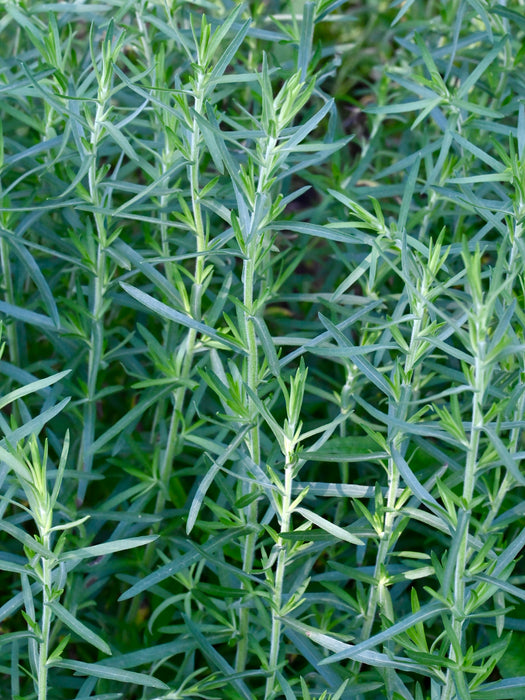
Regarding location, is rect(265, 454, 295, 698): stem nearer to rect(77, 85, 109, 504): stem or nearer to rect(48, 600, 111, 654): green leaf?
rect(48, 600, 111, 654): green leaf

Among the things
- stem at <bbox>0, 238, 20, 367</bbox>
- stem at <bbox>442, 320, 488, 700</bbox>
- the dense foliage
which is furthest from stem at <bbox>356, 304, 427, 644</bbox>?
stem at <bbox>0, 238, 20, 367</bbox>

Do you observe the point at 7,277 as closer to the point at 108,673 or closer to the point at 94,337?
the point at 94,337

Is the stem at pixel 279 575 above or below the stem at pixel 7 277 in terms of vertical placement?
below

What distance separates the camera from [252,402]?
1.28 meters

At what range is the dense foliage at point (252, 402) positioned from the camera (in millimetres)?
1176

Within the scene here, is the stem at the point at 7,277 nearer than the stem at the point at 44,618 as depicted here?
No

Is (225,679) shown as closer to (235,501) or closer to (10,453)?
(235,501)

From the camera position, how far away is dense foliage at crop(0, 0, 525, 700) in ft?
3.86

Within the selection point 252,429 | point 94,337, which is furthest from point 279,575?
point 94,337

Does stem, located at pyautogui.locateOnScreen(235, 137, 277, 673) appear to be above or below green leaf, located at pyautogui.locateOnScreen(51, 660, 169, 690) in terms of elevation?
above

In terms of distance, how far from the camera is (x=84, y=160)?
1.41 m

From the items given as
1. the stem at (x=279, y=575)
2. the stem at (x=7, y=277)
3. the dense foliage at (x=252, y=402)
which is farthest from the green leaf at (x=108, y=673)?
the stem at (x=7, y=277)

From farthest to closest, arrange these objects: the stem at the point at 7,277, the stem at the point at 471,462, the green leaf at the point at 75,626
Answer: the stem at the point at 7,277 → the green leaf at the point at 75,626 → the stem at the point at 471,462

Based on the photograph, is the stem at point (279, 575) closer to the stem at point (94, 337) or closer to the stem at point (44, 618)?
the stem at point (44, 618)
